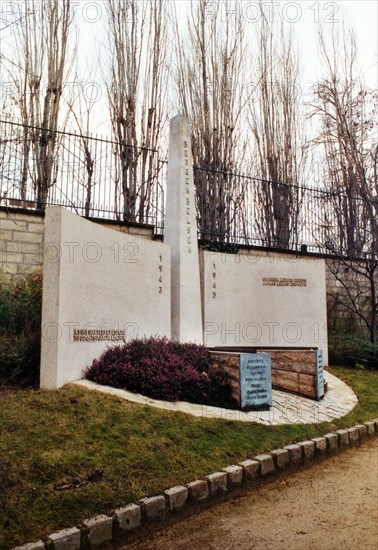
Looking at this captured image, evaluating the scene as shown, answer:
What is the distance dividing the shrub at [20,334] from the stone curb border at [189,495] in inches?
126

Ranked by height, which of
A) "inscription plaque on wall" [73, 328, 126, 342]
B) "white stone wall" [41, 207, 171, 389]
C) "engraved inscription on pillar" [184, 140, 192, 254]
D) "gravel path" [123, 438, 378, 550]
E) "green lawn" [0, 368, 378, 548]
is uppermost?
"engraved inscription on pillar" [184, 140, 192, 254]

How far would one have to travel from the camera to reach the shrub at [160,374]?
681 centimetres

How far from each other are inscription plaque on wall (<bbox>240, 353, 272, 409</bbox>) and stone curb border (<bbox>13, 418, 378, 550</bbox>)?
3.80 feet

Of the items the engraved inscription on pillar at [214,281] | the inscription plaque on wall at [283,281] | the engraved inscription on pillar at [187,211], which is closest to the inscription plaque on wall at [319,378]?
the engraved inscription on pillar at [214,281]

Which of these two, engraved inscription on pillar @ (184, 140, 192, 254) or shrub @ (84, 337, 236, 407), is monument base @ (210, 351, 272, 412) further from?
engraved inscription on pillar @ (184, 140, 192, 254)

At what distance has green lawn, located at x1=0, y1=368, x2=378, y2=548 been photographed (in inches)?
147

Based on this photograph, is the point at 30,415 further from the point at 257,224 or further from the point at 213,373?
the point at 257,224

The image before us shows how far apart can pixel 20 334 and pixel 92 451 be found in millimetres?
2909

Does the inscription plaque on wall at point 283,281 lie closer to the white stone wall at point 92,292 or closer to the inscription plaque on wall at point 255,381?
the white stone wall at point 92,292

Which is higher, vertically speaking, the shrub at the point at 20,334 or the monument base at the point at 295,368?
the shrub at the point at 20,334

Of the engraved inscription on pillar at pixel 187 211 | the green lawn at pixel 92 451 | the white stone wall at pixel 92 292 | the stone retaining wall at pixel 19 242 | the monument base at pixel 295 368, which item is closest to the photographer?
the green lawn at pixel 92 451

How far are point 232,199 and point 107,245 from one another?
633 cm

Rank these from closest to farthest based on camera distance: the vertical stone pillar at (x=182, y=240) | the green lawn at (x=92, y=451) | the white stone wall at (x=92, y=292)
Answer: the green lawn at (x=92, y=451) < the white stone wall at (x=92, y=292) < the vertical stone pillar at (x=182, y=240)

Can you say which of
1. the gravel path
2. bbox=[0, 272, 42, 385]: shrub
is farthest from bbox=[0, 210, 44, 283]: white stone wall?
the gravel path
